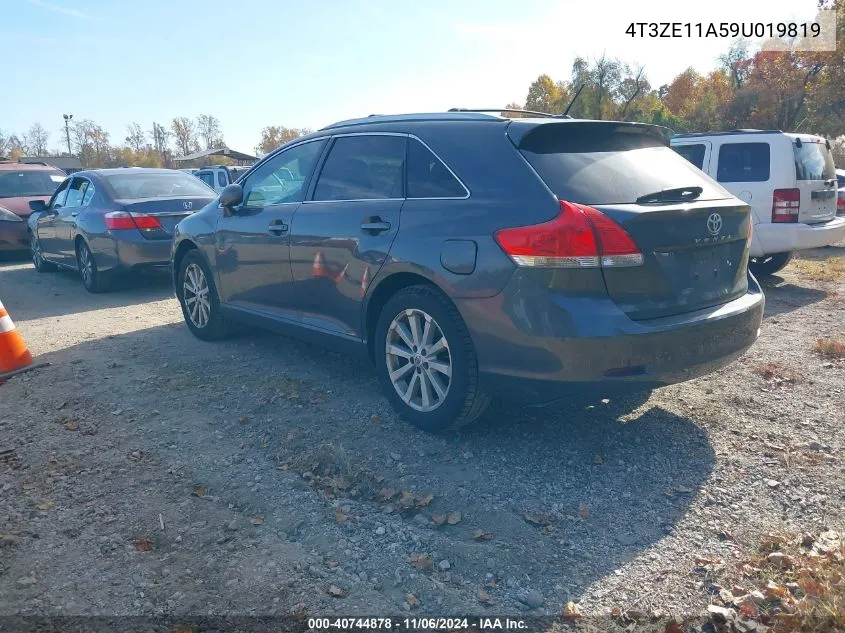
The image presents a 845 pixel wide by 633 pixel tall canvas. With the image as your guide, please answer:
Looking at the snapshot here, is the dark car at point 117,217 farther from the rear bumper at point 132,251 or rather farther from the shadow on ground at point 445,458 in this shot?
the shadow on ground at point 445,458

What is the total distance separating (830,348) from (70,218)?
9362 millimetres

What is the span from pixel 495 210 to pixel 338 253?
1.33m

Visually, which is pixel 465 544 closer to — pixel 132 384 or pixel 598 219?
pixel 598 219

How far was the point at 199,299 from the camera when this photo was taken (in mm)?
6430

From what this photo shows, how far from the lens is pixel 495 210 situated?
3.73 m

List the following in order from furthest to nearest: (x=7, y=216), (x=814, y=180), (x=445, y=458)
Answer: (x=7, y=216) < (x=814, y=180) < (x=445, y=458)

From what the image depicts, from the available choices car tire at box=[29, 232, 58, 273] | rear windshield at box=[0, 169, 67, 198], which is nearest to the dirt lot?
car tire at box=[29, 232, 58, 273]

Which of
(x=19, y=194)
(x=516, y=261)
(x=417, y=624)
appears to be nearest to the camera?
(x=417, y=624)

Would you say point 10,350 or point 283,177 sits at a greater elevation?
point 283,177

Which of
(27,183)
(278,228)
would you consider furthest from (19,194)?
(278,228)

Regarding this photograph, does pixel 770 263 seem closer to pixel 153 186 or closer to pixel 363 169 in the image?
pixel 363 169

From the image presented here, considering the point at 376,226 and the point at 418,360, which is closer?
the point at 418,360

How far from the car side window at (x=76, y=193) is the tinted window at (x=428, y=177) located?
7.23 metres

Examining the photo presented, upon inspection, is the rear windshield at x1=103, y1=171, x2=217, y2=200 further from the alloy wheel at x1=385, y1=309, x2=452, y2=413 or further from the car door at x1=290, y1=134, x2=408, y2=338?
the alloy wheel at x1=385, y1=309, x2=452, y2=413
